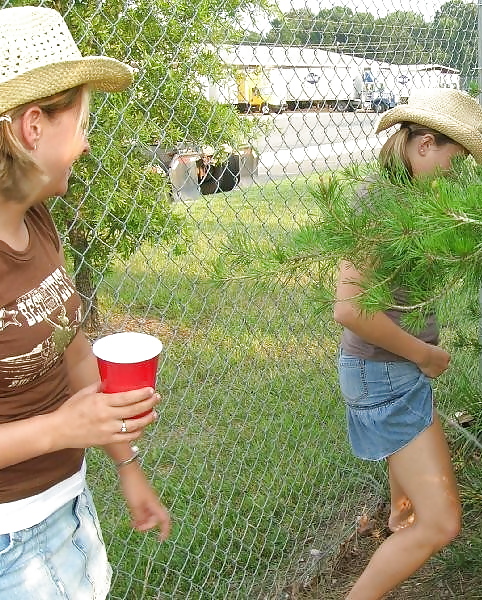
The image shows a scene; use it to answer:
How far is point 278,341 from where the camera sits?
392 cm

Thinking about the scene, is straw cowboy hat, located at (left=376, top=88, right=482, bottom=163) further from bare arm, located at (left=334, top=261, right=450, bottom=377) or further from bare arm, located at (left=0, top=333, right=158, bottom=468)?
bare arm, located at (left=0, top=333, right=158, bottom=468)

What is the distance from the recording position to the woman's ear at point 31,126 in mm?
1339

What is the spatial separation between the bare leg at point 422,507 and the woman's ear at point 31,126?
142 centimetres

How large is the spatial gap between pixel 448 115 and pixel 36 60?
1174mm

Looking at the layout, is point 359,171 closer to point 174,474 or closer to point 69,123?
point 69,123

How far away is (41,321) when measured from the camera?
4.67 feet

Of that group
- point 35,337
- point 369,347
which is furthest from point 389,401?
point 35,337

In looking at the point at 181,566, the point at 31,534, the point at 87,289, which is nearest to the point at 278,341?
the point at 87,289

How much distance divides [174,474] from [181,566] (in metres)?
0.53

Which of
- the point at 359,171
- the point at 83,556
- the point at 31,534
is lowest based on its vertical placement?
the point at 83,556

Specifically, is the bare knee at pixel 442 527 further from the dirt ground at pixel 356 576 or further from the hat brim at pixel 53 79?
the hat brim at pixel 53 79

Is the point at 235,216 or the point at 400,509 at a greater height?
the point at 235,216

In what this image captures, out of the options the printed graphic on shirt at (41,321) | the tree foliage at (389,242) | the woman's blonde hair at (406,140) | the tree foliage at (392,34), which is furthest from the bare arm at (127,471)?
the tree foliage at (392,34)

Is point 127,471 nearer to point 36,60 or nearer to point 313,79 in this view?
point 36,60
